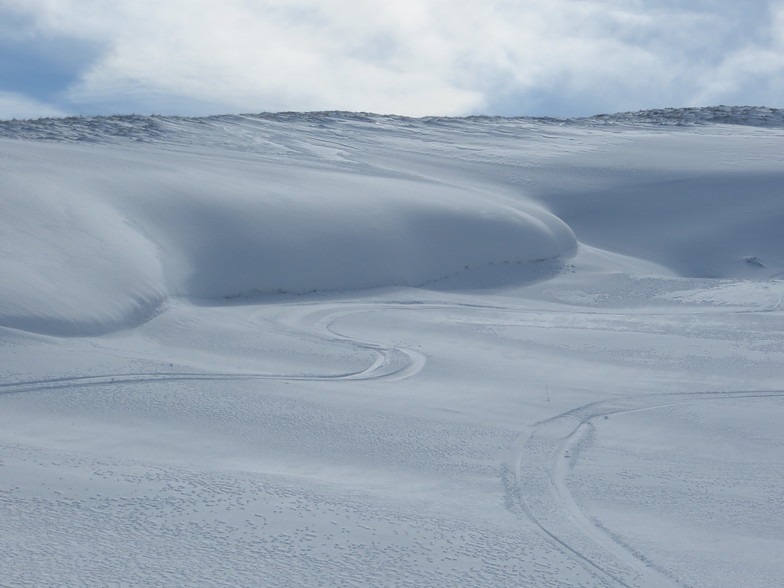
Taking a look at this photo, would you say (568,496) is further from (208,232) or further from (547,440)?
(208,232)

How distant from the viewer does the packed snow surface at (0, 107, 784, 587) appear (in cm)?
377

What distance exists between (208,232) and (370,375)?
Answer: 504 cm

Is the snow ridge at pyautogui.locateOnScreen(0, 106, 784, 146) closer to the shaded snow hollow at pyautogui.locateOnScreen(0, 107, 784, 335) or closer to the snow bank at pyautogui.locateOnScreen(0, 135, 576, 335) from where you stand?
the shaded snow hollow at pyautogui.locateOnScreen(0, 107, 784, 335)

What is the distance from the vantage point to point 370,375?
7.43 m

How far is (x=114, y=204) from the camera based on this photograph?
37.1 ft

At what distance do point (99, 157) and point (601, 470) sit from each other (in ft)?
38.4

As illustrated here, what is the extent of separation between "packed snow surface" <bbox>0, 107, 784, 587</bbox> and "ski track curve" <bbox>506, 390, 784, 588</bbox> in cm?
2

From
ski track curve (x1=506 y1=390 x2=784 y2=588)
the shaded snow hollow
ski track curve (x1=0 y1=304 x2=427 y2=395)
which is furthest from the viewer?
the shaded snow hollow

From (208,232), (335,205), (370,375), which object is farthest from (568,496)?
(335,205)

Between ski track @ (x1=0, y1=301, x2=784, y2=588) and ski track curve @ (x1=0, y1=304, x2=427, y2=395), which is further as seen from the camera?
ski track curve @ (x1=0, y1=304, x2=427, y2=395)

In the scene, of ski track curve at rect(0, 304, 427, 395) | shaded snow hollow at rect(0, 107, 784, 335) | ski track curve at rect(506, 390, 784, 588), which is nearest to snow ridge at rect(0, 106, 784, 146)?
shaded snow hollow at rect(0, 107, 784, 335)

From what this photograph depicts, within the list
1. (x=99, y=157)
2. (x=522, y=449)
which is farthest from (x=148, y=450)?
(x=99, y=157)

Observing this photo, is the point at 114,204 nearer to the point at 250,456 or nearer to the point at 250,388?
the point at 250,388

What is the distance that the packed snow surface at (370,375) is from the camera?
12.4 feet
